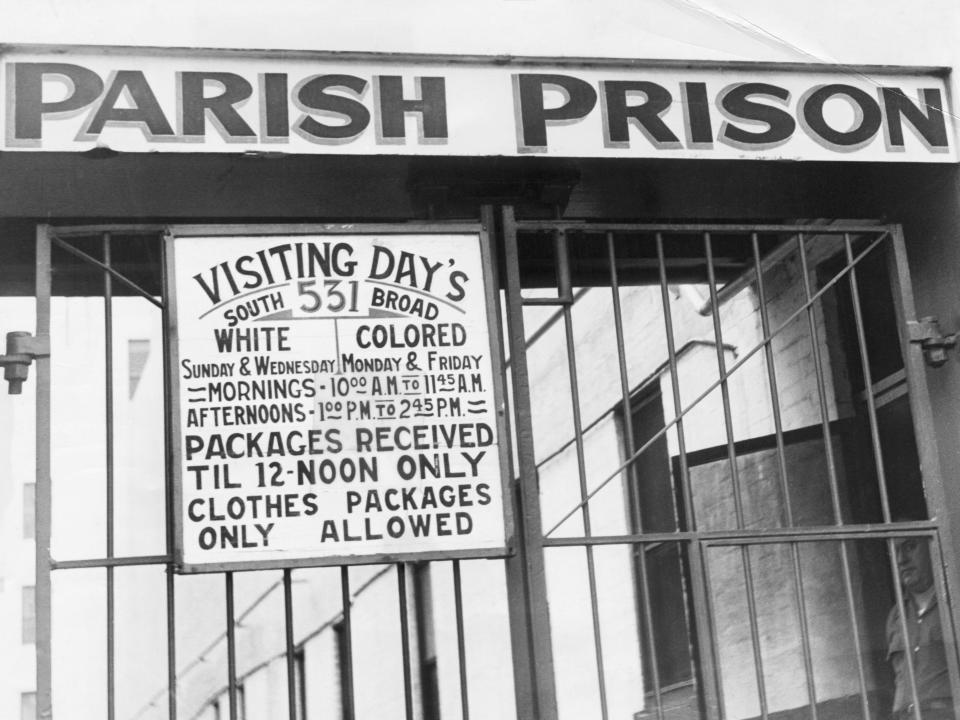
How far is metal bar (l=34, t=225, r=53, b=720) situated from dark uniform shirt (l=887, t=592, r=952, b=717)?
316 cm

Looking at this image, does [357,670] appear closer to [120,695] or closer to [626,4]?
[120,695]

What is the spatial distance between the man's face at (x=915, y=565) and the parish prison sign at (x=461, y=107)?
1.60 m

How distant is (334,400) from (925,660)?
263 centimetres

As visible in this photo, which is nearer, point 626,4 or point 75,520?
point 626,4

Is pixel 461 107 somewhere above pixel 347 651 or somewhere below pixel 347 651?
above

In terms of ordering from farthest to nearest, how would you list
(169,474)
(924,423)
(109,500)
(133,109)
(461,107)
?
(924,423)
(461,107)
(133,109)
(169,474)
(109,500)

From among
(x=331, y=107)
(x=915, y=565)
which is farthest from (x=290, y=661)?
(x=915, y=565)

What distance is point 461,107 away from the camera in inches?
189

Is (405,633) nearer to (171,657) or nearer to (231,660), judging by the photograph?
(231,660)

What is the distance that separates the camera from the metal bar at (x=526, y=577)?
14.8 ft

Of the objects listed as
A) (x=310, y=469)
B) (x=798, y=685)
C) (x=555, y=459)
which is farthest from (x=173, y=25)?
(x=555, y=459)

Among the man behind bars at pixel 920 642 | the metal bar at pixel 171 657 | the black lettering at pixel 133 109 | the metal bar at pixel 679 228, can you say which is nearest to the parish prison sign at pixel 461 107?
the black lettering at pixel 133 109

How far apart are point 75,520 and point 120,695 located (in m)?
2.11

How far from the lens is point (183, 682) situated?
1134cm
